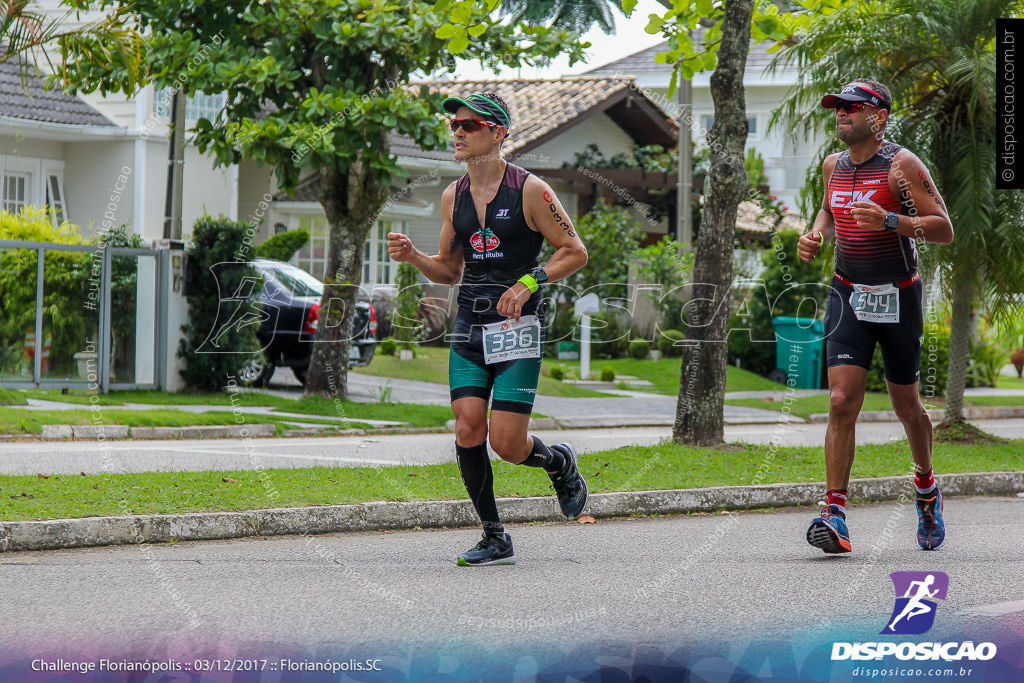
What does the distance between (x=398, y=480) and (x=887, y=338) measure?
331 centimetres

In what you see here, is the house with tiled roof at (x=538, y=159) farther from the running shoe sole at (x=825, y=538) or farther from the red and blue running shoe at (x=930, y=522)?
the running shoe sole at (x=825, y=538)

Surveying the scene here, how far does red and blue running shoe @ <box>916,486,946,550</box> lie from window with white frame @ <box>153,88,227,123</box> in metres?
17.1

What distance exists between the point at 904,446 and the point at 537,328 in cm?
628

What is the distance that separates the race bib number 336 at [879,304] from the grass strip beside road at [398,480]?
2.28 metres

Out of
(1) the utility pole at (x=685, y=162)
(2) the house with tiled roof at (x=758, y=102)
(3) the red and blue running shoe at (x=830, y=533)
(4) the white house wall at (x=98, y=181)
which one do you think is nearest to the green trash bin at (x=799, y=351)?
(1) the utility pole at (x=685, y=162)

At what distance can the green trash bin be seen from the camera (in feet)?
72.7

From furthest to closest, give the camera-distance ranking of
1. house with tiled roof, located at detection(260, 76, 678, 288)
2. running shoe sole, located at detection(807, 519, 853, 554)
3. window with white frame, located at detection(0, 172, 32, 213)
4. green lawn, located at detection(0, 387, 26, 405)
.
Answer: house with tiled roof, located at detection(260, 76, 678, 288) < window with white frame, located at detection(0, 172, 32, 213) < green lawn, located at detection(0, 387, 26, 405) < running shoe sole, located at detection(807, 519, 853, 554)

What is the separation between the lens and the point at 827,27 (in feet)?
37.5

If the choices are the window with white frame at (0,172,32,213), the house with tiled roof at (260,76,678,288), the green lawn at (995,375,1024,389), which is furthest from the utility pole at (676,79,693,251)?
the window with white frame at (0,172,32,213)

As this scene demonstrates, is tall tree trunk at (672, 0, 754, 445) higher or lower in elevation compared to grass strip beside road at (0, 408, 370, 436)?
higher

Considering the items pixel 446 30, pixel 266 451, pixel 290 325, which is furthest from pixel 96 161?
pixel 446 30

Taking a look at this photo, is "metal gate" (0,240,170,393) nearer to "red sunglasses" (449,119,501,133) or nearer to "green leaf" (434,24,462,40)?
"green leaf" (434,24,462,40)

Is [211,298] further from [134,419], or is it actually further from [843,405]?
[843,405]

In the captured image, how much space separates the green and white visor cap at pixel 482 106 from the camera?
5430mm
